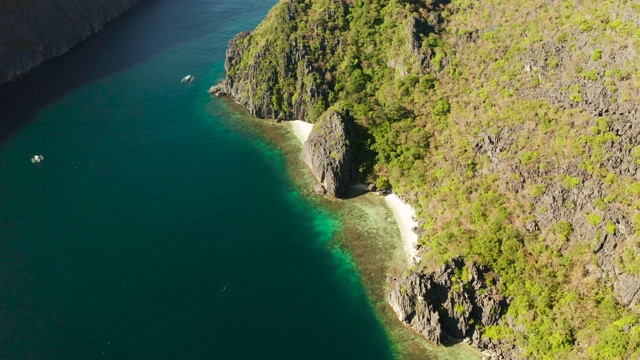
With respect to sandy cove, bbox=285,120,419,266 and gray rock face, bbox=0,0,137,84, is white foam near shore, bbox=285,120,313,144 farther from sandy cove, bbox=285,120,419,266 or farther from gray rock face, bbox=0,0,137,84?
gray rock face, bbox=0,0,137,84

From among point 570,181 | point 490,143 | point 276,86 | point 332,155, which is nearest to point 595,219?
point 570,181

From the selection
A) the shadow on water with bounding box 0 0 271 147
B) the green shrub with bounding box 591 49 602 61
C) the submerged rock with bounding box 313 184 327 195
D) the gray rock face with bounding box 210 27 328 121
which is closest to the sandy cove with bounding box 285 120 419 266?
the submerged rock with bounding box 313 184 327 195

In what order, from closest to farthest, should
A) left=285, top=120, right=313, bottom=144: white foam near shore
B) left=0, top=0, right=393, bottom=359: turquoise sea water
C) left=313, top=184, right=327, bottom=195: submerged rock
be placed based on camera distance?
left=0, top=0, right=393, bottom=359: turquoise sea water, left=313, top=184, right=327, bottom=195: submerged rock, left=285, top=120, right=313, bottom=144: white foam near shore

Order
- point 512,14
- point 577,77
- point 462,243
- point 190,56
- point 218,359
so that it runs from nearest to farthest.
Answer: point 218,359
point 462,243
point 577,77
point 512,14
point 190,56

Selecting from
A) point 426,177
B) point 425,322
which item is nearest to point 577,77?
point 426,177

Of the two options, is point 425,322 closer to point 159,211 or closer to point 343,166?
point 343,166

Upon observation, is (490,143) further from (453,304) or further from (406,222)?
(453,304)
